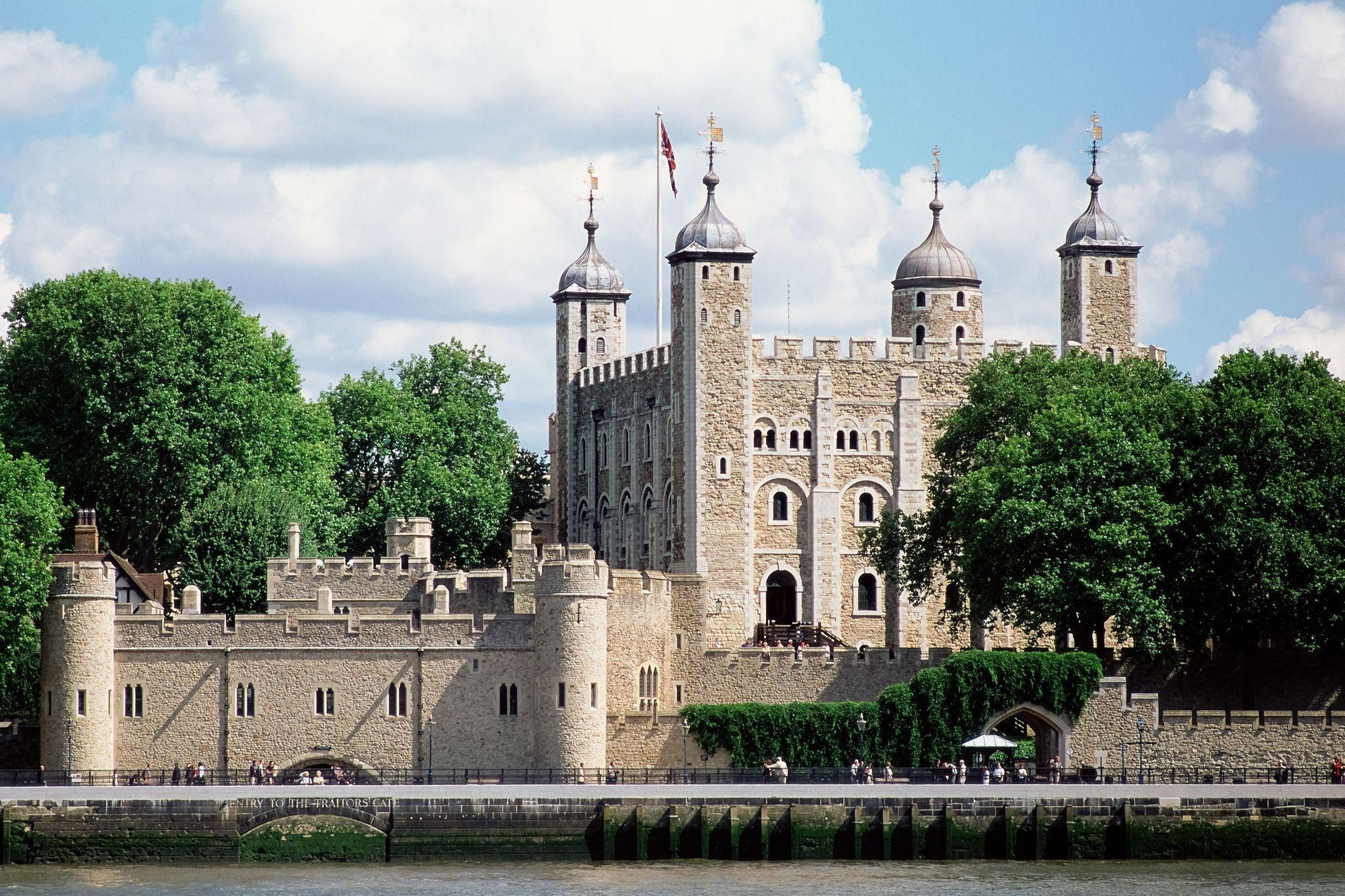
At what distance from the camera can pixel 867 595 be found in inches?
3250

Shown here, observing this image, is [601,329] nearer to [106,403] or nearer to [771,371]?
[771,371]

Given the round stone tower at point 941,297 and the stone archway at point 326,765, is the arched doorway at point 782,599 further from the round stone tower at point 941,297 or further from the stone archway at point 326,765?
the stone archway at point 326,765

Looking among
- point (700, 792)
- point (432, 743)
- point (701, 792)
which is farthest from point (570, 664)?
point (700, 792)

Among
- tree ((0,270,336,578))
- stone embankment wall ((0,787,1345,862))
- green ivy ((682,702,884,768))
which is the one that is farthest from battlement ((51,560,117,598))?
tree ((0,270,336,578))

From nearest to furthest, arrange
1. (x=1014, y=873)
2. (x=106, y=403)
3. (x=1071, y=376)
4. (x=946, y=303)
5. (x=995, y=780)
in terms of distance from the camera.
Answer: (x=1014, y=873), (x=995, y=780), (x=1071, y=376), (x=106, y=403), (x=946, y=303)

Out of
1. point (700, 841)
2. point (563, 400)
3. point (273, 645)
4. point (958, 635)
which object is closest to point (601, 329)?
point (563, 400)

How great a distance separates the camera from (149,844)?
5619 cm

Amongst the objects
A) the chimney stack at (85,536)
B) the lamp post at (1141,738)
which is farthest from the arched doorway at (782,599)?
the lamp post at (1141,738)

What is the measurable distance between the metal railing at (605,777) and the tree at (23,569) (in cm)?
327

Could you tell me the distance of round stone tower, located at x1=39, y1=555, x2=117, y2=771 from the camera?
207 feet

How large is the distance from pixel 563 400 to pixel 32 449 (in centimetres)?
2033

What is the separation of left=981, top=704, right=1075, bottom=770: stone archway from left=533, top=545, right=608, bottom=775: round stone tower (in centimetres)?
868

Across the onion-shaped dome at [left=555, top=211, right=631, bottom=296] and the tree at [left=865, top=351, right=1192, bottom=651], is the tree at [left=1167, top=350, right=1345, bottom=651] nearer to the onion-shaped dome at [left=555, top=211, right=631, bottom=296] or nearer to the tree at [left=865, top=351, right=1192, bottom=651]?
the tree at [left=865, top=351, right=1192, bottom=651]

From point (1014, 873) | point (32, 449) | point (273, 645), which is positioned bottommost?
point (1014, 873)
